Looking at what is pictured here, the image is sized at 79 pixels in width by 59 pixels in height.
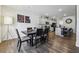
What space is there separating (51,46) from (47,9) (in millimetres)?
793

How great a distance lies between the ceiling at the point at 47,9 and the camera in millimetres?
1828

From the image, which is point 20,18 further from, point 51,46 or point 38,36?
point 51,46

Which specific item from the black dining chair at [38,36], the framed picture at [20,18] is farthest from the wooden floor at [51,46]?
the framed picture at [20,18]

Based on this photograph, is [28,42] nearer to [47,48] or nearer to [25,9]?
[47,48]

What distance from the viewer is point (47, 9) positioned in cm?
187

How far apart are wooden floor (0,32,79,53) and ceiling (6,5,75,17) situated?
456mm

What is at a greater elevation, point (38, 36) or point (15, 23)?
point (15, 23)

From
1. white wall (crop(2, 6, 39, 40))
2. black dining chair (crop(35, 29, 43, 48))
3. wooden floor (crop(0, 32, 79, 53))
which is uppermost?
white wall (crop(2, 6, 39, 40))

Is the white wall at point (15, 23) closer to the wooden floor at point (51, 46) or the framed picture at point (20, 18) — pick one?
the framed picture at point (20, 18)

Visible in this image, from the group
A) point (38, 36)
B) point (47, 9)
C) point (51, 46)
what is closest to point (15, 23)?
point (38, 36)

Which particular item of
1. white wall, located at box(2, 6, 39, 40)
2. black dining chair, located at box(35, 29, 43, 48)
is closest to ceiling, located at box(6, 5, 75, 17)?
white wall, located at box(2, 6, 39, 40)

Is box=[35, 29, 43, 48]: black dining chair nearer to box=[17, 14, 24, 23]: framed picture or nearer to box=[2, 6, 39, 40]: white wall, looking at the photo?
box=[2, 6, 39, 40]: white wall

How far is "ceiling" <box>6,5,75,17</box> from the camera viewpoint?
1.83 m
